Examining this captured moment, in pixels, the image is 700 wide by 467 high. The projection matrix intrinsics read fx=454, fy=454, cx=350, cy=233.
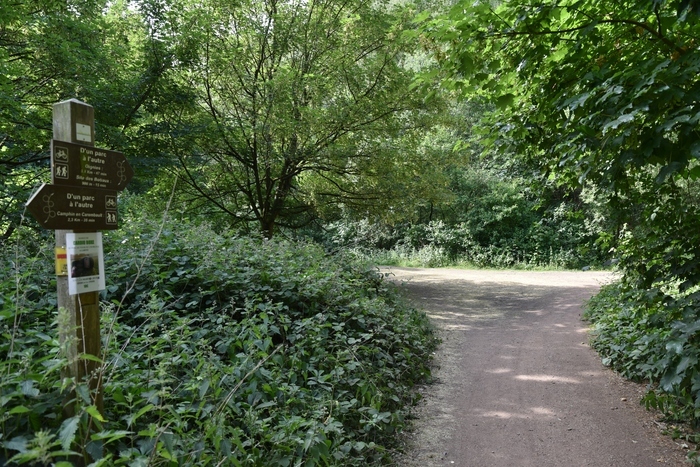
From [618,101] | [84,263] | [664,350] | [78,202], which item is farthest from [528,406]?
[78,202]

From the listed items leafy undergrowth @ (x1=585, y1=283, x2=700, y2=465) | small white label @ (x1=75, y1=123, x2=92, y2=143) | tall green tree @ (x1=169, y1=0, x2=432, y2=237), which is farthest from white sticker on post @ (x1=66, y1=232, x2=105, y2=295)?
tall green tree @ (x1=169, y1=0, x2=432, y2=237)

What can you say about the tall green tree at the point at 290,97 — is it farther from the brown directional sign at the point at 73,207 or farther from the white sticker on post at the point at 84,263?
the white sticker on post at the point at 84,263

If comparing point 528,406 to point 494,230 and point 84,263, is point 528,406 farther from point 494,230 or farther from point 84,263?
point 494,230

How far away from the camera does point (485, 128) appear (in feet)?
16.1

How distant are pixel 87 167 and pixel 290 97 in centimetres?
942

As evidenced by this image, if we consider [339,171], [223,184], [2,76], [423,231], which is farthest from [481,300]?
[423,231]

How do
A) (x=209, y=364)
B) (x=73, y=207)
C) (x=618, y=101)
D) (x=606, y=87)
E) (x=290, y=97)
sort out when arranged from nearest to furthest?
(x=73, y=207), (x=209, y=364), (x=618, y=101), (x=606, y=87), (x=290, y=97)

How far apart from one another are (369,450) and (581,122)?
3.35 meters

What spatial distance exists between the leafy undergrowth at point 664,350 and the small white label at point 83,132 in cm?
443

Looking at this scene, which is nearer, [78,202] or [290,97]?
[78,202]

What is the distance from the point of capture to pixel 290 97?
11562 millimetres

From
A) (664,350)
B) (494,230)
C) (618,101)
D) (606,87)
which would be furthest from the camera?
(494,230)

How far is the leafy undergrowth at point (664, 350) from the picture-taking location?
3664mm

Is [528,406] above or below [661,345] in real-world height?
below
